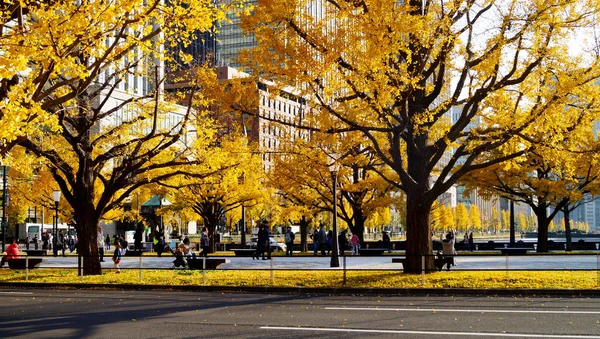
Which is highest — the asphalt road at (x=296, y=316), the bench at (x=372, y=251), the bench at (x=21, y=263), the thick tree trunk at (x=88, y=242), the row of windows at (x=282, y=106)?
the row of windows at (x=282, y=106)

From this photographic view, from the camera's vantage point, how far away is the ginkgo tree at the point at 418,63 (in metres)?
18.6

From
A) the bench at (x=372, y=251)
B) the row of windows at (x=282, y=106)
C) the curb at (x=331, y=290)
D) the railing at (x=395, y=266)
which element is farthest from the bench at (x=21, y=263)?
the row of windows at (x=282, y=106)

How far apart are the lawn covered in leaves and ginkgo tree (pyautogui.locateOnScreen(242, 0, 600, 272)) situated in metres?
1.12

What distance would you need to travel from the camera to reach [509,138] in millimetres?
20469

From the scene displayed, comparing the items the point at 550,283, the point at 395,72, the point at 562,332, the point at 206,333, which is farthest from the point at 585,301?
the point at 206,333

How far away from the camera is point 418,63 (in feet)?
69.2

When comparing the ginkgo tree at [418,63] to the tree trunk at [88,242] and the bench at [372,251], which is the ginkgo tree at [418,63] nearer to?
the tree trunk at [88,242]

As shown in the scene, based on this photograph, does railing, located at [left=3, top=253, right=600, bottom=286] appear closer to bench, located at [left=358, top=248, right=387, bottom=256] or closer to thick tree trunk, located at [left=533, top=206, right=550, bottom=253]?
bench, located at [left=358, top=248, right=387, bottom=256]

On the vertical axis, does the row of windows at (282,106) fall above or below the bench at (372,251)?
above

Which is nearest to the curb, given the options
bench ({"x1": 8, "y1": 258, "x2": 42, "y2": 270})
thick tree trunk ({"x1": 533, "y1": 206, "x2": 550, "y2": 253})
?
bench ({"x1": 8, "y1": 258, "x2": 42, "y2": 270})

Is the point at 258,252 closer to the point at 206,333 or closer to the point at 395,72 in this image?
the point at 395,72

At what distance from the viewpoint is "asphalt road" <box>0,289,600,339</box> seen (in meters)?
11.0

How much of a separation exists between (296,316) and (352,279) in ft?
23.7

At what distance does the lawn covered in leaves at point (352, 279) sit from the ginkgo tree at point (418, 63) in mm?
1124
